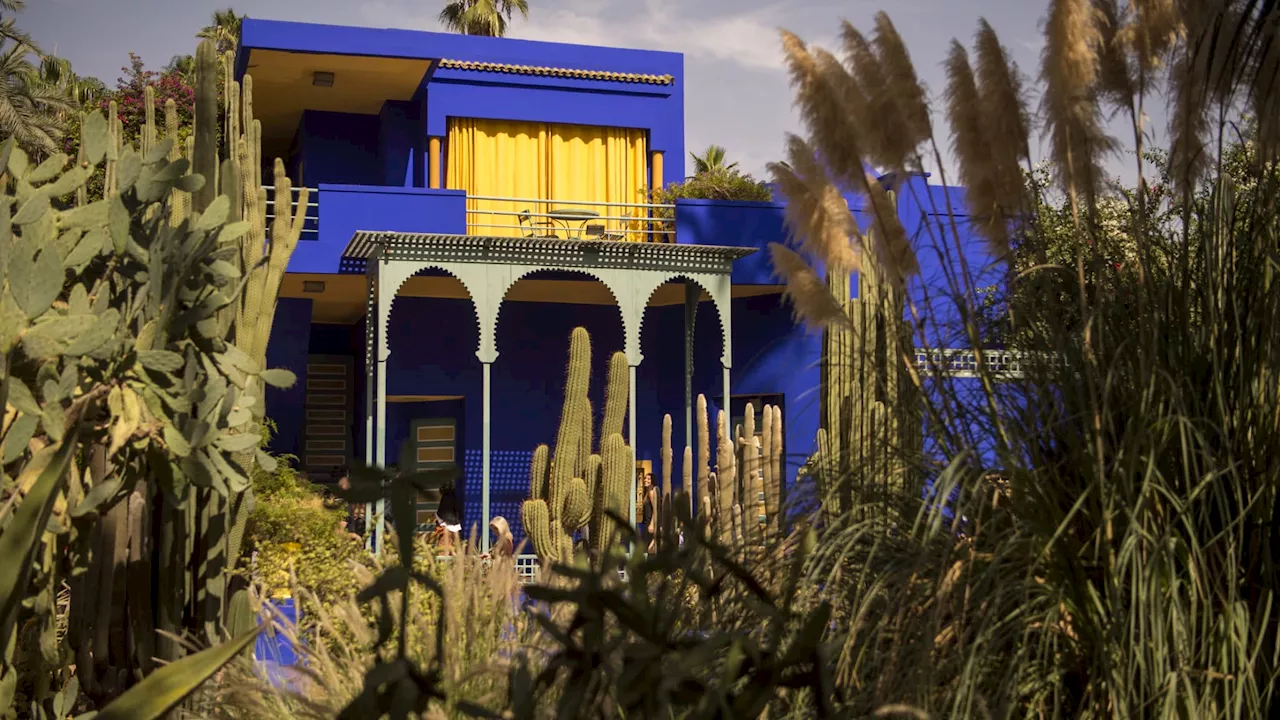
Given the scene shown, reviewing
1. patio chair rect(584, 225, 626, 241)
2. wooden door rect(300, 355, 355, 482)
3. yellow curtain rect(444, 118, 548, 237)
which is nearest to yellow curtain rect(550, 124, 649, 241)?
yellow curtain rect(444, 118, 548, 237)

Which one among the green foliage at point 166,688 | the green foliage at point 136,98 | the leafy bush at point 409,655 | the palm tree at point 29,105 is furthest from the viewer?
the palm tree at point 29,105

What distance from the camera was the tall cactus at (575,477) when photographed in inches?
466

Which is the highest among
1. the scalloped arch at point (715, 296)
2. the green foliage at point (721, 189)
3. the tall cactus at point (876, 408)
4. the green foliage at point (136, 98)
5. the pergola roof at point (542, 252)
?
the green foliage at point (136, 98)

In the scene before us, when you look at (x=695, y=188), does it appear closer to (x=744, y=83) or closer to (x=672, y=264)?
(x=672, y=264)

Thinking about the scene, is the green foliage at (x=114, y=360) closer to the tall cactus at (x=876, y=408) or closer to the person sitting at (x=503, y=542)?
the person sitting at (x=503, y=542)

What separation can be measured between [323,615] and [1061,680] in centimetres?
210

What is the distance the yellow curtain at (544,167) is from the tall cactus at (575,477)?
21.0ft

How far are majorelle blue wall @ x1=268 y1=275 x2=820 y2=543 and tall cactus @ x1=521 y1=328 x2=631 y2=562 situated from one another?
5226 mm

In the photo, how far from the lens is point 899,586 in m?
3.07

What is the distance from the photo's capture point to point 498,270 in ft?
51.3

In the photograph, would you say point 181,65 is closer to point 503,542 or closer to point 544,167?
point 544,167

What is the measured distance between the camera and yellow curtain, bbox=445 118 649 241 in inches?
749

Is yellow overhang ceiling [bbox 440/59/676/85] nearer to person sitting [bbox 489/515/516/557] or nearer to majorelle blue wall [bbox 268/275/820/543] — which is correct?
majorelle blue wall [bbox 268/275/820/543]

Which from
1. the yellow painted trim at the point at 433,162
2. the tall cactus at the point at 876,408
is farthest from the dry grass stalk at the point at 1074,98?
the yellow painted trim at the point at 433,162
